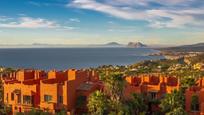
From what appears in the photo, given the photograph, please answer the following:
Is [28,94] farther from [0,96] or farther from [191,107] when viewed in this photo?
[191,107]

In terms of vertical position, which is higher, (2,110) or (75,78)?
(75,78)

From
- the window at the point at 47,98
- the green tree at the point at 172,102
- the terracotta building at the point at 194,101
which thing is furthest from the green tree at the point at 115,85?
the window at the point at 47,98

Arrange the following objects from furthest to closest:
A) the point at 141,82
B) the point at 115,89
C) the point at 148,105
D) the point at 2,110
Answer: the point at 141,82 < the point at 2,110 < the point at 148,105 < the point at 115,89

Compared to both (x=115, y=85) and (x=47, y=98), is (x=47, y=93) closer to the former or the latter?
(x=47, y=98)

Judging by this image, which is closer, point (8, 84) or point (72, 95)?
point (72, 95)

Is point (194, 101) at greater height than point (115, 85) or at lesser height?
lesser

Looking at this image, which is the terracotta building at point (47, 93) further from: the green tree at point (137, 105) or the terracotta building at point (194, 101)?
the terracotta building at point (194, 101)

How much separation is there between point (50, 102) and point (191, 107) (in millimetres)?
15235

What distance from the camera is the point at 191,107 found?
37.7 metres

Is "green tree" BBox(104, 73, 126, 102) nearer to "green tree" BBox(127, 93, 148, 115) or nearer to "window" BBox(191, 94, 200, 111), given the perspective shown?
"green tree" BBox(127, 93, 148, 115)

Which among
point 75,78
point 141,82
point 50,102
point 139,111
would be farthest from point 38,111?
point 141,82

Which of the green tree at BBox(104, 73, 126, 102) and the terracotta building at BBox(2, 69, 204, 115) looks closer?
the green tree at BBox(104, 73, 126, 102)

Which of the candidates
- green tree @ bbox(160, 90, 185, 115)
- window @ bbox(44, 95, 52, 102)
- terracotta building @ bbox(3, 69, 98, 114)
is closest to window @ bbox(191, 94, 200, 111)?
green tree @ bbox(160, 90, 185, 115)

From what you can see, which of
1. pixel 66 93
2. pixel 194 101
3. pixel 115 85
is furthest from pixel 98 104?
pixel 194 101
